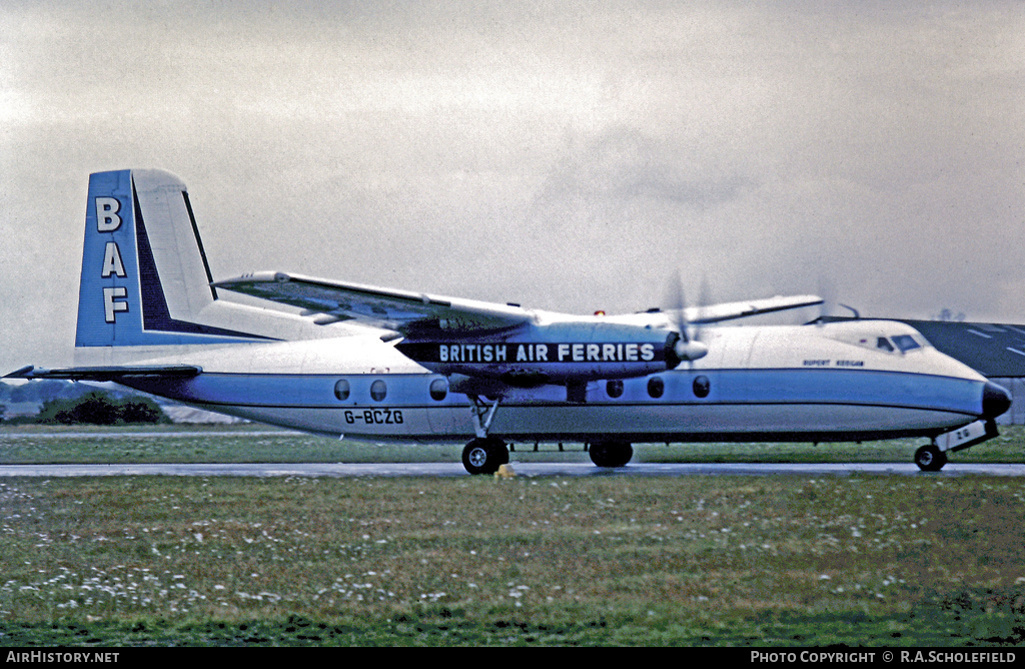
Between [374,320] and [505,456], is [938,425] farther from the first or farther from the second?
[374,320]

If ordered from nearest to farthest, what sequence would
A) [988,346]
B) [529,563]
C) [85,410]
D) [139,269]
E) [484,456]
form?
[529,563] → [484,456] → [139,269] → [988,346] → [85,410]

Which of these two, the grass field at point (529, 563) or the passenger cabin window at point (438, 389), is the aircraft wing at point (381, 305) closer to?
the passenger cabin window at point (438, 389)

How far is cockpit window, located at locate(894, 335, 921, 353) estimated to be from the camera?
24766 millimetres

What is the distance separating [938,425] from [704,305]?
5.82 m

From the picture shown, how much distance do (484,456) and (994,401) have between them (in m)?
11.7

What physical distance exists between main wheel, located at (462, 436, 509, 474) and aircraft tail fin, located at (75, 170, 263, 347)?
7.57 m

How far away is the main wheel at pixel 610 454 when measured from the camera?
94.0 feet

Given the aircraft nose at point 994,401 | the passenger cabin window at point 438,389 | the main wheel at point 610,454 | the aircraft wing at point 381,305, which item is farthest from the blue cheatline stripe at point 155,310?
the aircraft nose at point 994,401

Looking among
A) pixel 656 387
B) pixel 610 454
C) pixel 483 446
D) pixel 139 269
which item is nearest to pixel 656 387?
pixel 656 387

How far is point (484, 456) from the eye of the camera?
26.5m

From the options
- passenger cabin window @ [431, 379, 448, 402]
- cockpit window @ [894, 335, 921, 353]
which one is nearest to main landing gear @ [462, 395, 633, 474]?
passenger cabin window @ [431, 379, 448, 402]

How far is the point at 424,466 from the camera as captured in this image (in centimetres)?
3034

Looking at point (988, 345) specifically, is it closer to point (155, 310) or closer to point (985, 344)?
point (985, 344)

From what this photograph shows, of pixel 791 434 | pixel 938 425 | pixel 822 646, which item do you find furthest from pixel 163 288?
→ pixel 822 646
